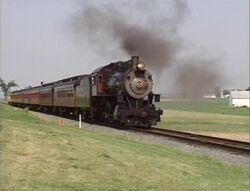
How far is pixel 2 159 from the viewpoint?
819 cm

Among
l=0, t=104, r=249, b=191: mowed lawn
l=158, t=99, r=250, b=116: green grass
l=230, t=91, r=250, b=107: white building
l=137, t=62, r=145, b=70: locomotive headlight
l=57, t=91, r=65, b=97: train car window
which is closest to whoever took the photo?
l=0, t=104, r=249, b=191: mowed lawn

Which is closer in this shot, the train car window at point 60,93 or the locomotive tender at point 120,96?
the locomotive tender at point 120,96

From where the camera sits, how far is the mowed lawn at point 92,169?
7.79 m

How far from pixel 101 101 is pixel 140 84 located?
3469 millimetres

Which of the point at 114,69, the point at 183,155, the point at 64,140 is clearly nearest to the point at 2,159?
the point at 64,140

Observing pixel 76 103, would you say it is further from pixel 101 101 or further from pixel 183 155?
pixel 183 155

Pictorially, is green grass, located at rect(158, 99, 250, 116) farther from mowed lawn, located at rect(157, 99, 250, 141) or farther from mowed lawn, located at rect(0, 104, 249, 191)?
mowed lawn, located at rect(0, 104, 249, 191)

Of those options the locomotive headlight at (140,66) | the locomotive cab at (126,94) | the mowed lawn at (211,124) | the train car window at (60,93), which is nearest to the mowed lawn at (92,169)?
the locomotive cab at (126,94)

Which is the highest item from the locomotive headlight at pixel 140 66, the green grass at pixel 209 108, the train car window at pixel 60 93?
the locomotive headlight at pixel 140 66

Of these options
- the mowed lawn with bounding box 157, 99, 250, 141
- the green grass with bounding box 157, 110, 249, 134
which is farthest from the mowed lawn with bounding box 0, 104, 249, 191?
the green grass with bounding box 157, 110, 249, 134

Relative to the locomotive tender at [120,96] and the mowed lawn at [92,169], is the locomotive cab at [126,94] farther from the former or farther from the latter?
the mowed lawn at [92,169]

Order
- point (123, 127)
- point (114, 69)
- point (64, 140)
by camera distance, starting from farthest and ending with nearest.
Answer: point (114, 69), point (123, 127), point (64, 140)

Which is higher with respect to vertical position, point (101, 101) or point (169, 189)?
point (101, 101)

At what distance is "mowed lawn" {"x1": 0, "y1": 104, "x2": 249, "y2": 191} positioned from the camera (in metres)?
7.79
